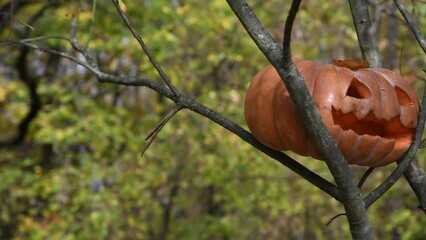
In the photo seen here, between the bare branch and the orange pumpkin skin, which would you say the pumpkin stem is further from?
the bare branch

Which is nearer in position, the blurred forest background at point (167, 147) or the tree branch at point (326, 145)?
the tree branch at point (326, 145)

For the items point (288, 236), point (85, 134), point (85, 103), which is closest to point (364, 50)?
point (85, 134)

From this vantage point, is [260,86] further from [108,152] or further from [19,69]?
[19,69]

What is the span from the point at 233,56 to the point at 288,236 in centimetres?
269

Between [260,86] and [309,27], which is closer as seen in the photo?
[260,86]

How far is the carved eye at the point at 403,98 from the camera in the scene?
1.48 meters

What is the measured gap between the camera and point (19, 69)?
6.84 metres

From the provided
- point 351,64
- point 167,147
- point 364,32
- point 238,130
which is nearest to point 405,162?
point 351,64

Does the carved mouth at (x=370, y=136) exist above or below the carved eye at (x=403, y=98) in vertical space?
below

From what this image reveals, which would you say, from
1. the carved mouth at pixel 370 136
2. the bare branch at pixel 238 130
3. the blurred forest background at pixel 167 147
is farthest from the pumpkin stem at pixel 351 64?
the blurred forest background at pixel 167 147

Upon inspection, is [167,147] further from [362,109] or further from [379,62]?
[362,109]

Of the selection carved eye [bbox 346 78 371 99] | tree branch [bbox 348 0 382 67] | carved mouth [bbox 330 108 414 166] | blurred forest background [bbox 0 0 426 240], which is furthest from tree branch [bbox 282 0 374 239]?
blurred forest background [bbox 0 0 426 240]

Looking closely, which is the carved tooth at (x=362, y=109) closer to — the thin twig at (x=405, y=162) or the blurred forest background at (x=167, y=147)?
the thin twig at (x=405, y=162)

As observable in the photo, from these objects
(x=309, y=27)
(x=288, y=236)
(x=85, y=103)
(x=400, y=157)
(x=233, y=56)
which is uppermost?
(x=309, y=27)
